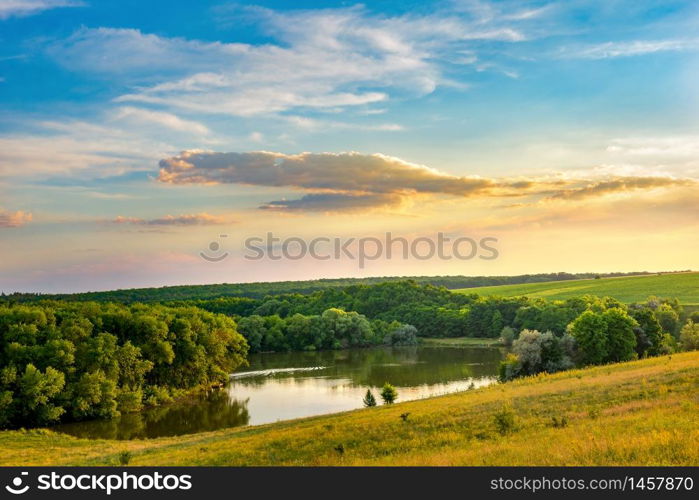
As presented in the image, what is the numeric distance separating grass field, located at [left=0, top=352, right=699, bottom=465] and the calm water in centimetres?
1721

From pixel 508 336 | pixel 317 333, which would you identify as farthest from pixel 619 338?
pixel 317 333

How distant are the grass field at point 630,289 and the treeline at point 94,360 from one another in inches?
4075

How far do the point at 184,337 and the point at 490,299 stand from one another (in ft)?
286

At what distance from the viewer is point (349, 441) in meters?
22.9

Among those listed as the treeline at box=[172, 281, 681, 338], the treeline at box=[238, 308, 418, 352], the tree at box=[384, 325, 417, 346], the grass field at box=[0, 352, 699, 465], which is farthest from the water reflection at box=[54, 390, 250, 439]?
the tree at box=[384, 325, 417, 346]

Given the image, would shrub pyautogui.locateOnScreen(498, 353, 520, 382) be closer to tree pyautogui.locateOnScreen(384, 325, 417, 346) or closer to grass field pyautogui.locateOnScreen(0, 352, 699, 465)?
grass field pyautogui.locateOnScreen(0, 352, 699, 465)

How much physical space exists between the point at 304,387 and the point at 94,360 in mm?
23781

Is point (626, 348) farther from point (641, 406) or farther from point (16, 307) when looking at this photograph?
point (16, 307)

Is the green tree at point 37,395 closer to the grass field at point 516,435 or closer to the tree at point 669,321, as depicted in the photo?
the grass field at point 516,435

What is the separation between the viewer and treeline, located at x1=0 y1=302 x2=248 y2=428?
50125mm

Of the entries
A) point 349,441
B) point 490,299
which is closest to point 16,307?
point 349,441

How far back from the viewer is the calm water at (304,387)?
51938 millimetres

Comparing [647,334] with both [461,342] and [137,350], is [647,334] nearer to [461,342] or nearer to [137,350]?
[461,342]

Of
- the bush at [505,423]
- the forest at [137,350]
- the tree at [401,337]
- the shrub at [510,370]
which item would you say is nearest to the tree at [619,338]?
the forest at [137,350]
